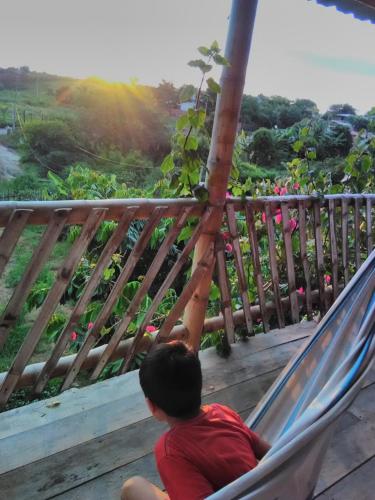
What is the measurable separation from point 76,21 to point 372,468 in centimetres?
192

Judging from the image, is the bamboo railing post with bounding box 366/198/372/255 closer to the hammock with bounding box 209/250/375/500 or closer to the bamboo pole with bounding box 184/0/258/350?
the bamboo pole with bounding box 184/0/258/350

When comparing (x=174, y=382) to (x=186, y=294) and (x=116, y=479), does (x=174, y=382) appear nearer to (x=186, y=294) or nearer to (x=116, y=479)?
(x=116, y=479)

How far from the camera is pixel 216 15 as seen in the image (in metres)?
1.72

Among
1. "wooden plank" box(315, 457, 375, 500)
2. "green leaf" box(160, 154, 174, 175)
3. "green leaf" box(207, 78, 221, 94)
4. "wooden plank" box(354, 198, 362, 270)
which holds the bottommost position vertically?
"wooden plank" box(315, 457, 375, 500)

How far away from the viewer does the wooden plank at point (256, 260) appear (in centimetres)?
205

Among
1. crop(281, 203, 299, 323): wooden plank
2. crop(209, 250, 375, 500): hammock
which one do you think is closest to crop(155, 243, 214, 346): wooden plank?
crop(281, 203, 299, 323): wooden plank

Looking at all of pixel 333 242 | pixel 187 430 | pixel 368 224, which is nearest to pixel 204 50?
pixel 187 430

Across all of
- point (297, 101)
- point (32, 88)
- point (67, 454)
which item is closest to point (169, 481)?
point (67, 454)

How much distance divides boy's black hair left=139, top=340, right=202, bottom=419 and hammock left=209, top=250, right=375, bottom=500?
206 mm

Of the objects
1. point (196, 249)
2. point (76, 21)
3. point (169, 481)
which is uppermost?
point (76, 21)

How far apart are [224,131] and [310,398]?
44.8 inches

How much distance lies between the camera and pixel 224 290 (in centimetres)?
208

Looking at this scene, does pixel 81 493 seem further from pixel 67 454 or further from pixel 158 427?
pixel 158 427

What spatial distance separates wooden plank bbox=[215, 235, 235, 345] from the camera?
6.45ft
